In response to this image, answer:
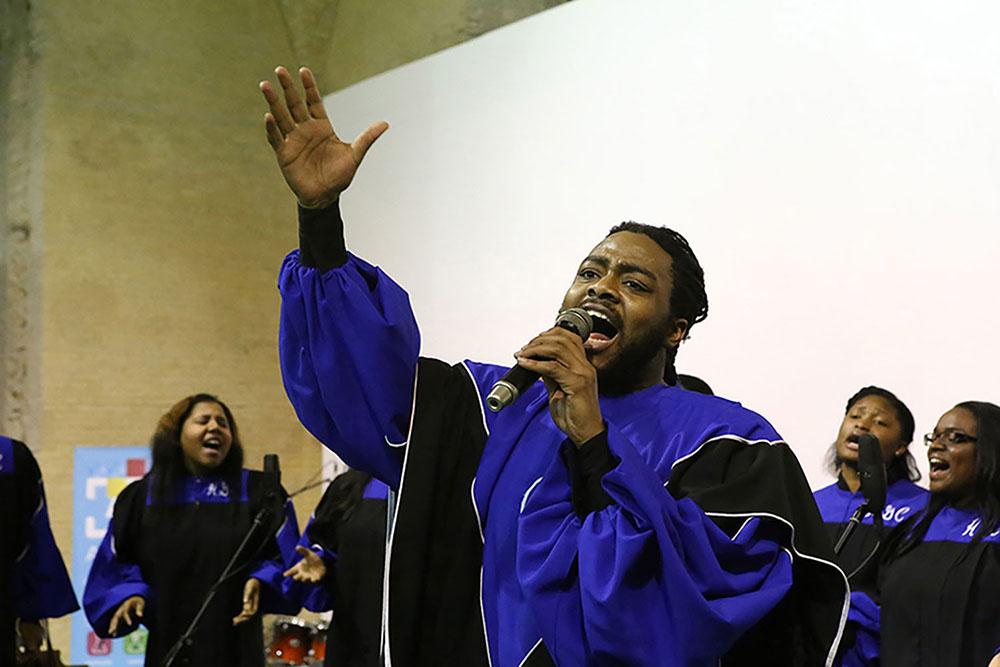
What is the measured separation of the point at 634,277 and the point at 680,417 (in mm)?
300

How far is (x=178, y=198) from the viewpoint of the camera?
37.1ft

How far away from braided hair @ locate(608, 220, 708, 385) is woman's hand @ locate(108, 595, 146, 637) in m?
4.20

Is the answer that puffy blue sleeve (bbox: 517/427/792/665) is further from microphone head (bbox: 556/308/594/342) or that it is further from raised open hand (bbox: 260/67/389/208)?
raised open hand (bbox: 260/67/389/208)

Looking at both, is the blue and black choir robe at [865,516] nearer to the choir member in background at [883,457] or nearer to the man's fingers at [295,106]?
the choir member in background at [883,457]

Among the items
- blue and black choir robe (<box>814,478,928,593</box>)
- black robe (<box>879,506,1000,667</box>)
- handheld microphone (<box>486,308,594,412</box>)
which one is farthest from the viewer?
blue and black choir robe (<box>814,478,928,593</box>)

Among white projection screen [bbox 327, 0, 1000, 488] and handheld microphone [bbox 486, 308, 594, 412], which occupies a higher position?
white projection screen [bbox 327, 0, 1000, 488]

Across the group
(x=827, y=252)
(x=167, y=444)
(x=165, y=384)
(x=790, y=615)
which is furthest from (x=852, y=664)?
(x=165, y=384)

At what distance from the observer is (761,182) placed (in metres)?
6.53

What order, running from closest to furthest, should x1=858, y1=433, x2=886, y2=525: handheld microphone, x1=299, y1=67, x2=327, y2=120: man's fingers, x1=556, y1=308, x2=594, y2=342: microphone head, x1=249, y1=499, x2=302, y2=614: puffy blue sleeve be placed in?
1. x1=556, y1=308, x2=594, y2=342: microphone head
2. x1=299, y1=67, x2=327, y2=120: man's fingers
3. x1=858, y1=433, x2=886, y2=525: handheld microphone
4. x1=249, y1=499, x2=302, y2=614: puffy blue sleeve

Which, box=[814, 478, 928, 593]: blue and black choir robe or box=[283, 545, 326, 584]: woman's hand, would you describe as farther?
box=[283, 545, 326, 584]: woman's hand

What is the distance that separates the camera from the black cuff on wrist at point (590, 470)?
2154mm

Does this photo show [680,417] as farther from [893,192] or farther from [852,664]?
[893,192]

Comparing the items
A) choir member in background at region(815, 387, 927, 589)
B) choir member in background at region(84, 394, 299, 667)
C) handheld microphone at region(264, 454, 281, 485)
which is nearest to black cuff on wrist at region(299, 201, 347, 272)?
choir member in background at region(815, 387, 927, 589)

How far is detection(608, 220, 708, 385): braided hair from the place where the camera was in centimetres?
262
